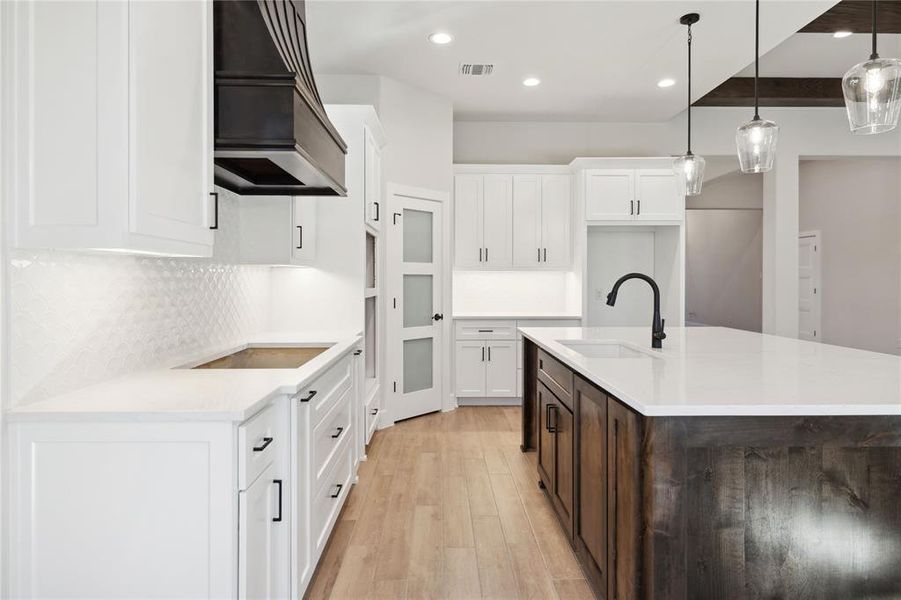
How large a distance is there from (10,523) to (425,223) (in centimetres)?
400

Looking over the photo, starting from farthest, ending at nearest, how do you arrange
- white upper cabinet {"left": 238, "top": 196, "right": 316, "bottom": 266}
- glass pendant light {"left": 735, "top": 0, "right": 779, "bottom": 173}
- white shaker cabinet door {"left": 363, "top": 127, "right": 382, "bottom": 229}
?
1. white shaker cabinet door {"left": 363, "top": 127, "right": 382, "bottom": 229}
2. white upper cabinet {"left": 238, "top": 196, "right": 316, "bottom": 266}
3. glass pendant light {"left": 735, "top": 0, "right": 779, "bottom": 173}

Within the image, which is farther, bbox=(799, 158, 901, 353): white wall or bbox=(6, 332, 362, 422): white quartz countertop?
bbox=(799, 158, 901, 353): white wall

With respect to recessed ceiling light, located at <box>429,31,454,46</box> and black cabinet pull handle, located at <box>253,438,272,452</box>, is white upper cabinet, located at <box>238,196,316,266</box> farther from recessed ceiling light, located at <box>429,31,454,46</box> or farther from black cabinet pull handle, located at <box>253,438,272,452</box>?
recessed ceiling light, located at <box>429,31,454,46</box>

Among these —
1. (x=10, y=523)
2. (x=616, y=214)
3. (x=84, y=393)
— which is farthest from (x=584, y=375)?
(x=616, y=214)

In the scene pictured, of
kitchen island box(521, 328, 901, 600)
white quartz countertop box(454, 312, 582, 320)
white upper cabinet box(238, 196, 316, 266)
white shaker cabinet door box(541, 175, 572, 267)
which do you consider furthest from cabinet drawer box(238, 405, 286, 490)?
white shaker cabinet door box(541, 175, 572, 267)

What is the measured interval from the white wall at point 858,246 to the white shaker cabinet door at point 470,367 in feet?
16.7

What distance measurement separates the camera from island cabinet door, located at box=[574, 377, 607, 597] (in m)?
1.87

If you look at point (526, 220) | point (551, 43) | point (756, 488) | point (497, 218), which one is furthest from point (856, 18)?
point (756, 488)

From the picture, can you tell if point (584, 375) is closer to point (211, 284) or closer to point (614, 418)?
point (614, 418)

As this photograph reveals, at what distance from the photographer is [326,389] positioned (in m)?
2.38

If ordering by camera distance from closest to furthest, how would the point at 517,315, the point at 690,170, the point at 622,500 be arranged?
the point at 622,500 < the point at 690,170 < the point at 517,315

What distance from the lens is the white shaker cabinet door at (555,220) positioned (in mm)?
5695

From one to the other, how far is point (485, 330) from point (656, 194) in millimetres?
2233

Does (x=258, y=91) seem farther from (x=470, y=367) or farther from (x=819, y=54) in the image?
(x=819, y=54)
